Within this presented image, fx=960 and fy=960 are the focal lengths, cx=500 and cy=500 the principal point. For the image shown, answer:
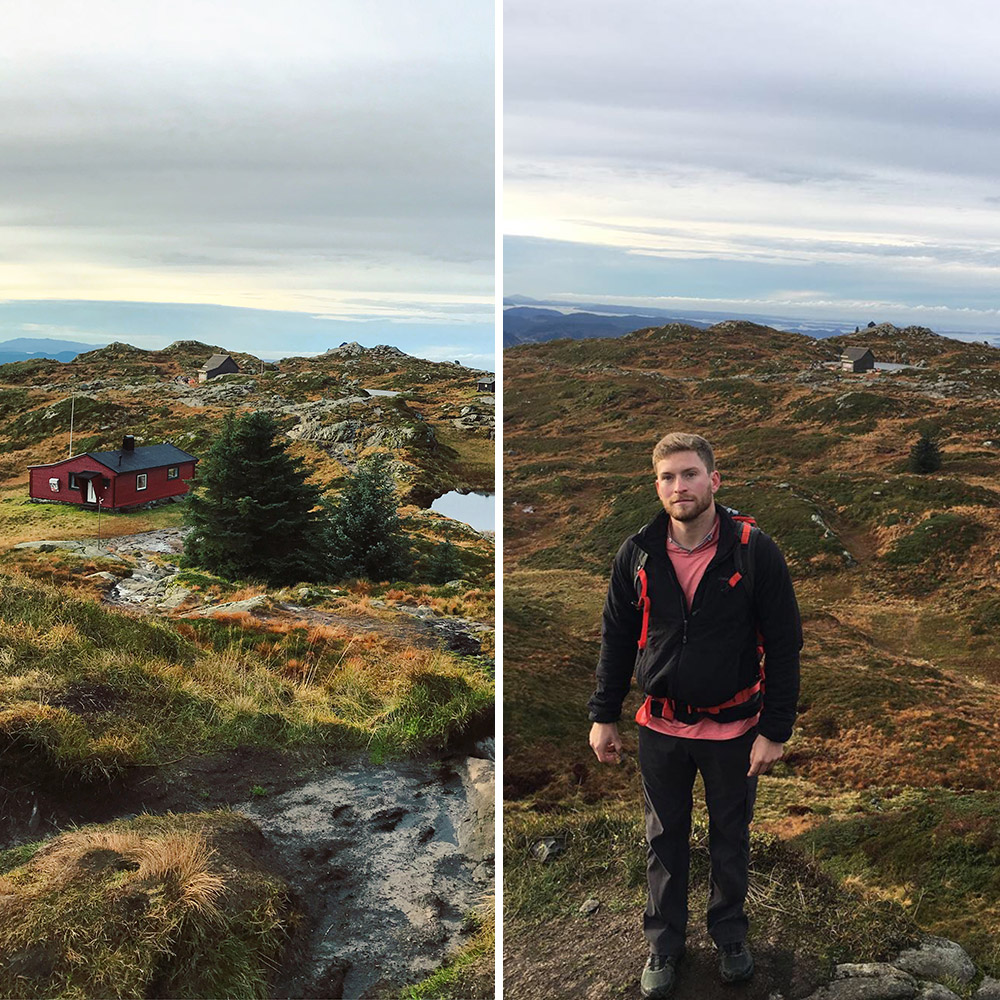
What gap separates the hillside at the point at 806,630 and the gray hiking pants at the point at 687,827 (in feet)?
0.60

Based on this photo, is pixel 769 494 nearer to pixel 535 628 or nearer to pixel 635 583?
pixel 535 628

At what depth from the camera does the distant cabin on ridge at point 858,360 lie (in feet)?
78.0

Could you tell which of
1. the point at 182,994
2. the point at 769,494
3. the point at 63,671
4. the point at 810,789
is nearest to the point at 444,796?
the point at 182,994

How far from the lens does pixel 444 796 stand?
3395 mm

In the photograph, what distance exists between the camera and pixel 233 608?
494 centimetres

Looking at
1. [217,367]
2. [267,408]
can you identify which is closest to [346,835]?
[267,408]

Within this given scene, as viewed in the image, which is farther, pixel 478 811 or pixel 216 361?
pixel 216 361

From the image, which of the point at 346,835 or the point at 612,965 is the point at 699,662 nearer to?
the point at 612,965

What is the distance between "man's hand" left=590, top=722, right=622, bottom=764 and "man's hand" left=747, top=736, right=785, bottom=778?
30 centimetres

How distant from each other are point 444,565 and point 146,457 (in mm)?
1855

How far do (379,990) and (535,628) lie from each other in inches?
318

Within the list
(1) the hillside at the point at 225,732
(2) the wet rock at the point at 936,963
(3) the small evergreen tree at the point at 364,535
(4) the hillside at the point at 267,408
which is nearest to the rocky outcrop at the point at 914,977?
(2) the wet rock at the point at 936,963

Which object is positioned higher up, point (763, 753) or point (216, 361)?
point (216, 361)

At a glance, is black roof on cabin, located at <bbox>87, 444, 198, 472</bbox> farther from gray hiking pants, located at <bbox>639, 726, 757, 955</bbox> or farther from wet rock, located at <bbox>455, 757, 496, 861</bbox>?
gray hiking pants, located at <bbox>639, 726, 757, 955</bbox>
